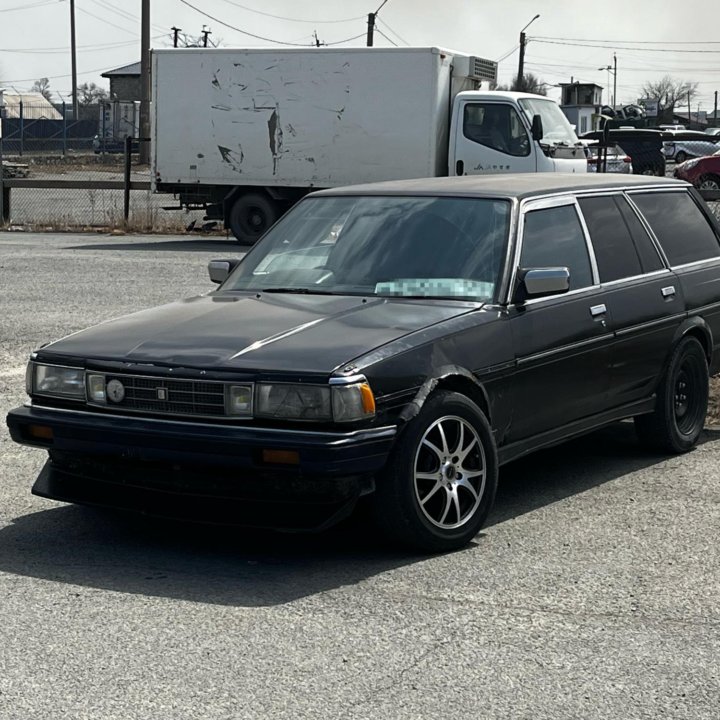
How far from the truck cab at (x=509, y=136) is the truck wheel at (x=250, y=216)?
341 centimetres

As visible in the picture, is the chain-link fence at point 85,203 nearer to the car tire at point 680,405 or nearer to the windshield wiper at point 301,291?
the car tire at point 680,405

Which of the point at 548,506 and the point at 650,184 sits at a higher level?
the point at 650,184

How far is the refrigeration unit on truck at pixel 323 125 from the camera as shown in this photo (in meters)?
22.2

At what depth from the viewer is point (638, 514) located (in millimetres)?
6395

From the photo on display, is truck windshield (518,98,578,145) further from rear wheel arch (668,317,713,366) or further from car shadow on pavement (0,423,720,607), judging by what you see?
car shadow on pavement (0,423,720,607)

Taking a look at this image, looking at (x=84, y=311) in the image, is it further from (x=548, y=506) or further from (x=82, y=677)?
(x=82, y=677)

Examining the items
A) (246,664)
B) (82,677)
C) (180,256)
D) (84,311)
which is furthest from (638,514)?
(180,256)

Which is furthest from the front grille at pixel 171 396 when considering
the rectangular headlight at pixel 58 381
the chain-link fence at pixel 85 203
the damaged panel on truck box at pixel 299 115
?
the chain-link fence at pixel 85 203

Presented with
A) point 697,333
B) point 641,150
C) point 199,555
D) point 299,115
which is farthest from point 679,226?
point 641,150

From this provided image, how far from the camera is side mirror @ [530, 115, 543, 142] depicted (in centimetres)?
2152

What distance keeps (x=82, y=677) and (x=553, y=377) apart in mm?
3087

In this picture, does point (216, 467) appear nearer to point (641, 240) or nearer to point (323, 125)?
point (641, 240)

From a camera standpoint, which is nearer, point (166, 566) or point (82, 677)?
point (82, 677)

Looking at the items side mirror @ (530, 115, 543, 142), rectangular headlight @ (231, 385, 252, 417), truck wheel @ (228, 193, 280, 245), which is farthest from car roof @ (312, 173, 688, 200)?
truck wheel @ (228, 193, 280, 245)
